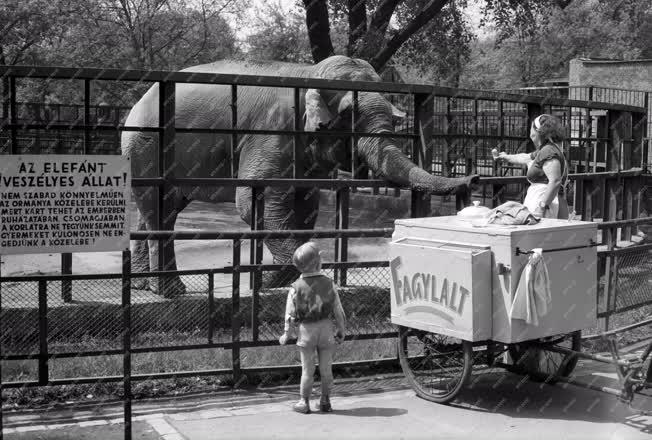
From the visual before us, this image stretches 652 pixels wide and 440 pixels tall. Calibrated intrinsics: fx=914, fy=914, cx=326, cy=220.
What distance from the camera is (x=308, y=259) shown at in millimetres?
6133

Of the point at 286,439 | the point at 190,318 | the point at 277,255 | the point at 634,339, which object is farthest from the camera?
the point at 277,255

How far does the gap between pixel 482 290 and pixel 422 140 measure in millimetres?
3239

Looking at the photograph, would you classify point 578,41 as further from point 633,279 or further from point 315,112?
point 633,279

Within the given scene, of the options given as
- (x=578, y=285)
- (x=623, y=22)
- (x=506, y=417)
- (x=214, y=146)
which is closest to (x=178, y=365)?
(x=506, y=417)

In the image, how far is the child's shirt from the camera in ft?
20.1

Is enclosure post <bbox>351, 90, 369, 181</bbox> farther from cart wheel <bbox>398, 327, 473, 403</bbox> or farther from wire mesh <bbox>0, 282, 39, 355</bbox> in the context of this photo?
wire mesh <bbox>0, 282, 39, 355</bbox>

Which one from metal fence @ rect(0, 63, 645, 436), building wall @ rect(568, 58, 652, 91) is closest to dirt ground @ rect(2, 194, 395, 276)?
metal fence @ rect(0, 63, 645, 436)

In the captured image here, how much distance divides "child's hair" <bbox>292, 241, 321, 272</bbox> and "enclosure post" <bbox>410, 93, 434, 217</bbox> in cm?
303

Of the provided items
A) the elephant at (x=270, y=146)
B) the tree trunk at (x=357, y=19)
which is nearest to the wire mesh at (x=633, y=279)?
the elephant at (x=270, y=146)

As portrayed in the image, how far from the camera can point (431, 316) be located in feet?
21.0

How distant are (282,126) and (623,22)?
47.8 metres

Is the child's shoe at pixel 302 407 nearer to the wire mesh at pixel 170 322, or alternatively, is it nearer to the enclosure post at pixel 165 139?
the wire mesh at pixel 170 322

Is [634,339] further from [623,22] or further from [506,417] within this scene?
[623,22]

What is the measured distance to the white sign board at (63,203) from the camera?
202 inches
